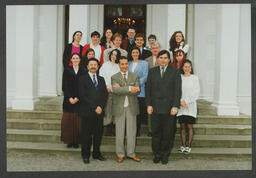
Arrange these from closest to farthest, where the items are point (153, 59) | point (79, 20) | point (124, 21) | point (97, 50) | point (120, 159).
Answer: point (120, 159) → point (153, 59) → point (97, 50) → point (79, 20) → point (124, 21)

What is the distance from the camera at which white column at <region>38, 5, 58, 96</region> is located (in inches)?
303

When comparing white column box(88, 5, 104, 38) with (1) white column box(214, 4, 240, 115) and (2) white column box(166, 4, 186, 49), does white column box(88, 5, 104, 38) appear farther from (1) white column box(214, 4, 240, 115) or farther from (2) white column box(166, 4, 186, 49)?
(1) white column box(214, 4, 240, 115)

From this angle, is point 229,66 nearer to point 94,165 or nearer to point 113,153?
point 113,153

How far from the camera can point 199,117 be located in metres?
5.88

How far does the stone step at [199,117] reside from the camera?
19.1ft

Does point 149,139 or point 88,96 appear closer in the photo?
point 88,96

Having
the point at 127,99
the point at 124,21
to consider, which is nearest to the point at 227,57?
the point at 127,99

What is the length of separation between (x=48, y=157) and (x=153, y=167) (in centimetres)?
191

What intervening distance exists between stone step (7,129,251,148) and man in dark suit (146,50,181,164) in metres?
0.70

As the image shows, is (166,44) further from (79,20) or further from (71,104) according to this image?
(71,104)

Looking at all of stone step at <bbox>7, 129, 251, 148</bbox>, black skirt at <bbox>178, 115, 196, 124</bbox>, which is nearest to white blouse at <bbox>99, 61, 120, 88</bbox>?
stone step at <bbox>7, 129, 251, 148</bbox>

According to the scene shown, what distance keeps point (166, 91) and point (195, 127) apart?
1.51 meters

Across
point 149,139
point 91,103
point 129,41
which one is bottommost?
point 149,139

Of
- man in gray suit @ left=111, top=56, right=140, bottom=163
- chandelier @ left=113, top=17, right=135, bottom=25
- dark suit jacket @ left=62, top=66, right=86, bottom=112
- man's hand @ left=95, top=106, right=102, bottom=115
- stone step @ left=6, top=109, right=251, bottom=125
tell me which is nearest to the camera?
man's hand @ left=95, top=106, right=102, bottom=115
